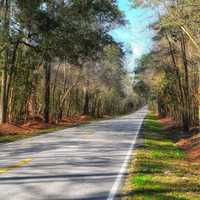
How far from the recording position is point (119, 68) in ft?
261

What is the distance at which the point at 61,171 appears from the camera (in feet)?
49.2


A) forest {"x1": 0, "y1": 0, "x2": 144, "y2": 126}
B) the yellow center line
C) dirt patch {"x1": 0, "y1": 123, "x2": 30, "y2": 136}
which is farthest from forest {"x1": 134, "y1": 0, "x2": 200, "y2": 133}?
dirt patch {"x1": 0, "y1": 123, "x2": 30, "y2": 136}

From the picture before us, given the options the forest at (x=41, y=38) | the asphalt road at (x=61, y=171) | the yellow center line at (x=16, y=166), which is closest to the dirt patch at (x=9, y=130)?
the forest at (x=41, y=38)

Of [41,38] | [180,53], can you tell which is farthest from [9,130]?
[180,53]

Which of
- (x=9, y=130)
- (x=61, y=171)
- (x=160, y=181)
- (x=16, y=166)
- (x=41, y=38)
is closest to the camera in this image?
(x=160, y=181)

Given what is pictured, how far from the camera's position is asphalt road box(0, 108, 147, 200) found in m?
11.5

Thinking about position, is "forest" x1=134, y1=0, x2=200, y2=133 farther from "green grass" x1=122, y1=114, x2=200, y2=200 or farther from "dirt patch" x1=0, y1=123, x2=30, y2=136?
"dirt patch" x1=0, y1=123, x2=30, y2=136

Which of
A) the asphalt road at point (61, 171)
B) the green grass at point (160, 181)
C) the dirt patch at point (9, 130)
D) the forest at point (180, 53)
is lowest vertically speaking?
the green grass at point (160, 181)

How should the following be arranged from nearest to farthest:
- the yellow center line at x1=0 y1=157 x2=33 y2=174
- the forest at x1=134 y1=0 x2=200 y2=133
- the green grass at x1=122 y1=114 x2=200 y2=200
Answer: the green grass at x1=122 y1=114 x2=200 y2=200 < the yellow center line at x1=0 y1=157 x2=33 y2=174 < the forest at x1=134 y1=0 x2=200 y2=133

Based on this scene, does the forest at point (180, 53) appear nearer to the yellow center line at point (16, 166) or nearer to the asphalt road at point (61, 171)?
the asphalt road at point (61, 171)

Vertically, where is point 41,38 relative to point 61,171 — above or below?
above

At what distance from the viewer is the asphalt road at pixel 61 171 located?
37.8ft

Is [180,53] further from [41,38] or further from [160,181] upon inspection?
[160,181]

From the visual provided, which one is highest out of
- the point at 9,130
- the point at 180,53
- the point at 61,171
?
the point at 180,53
